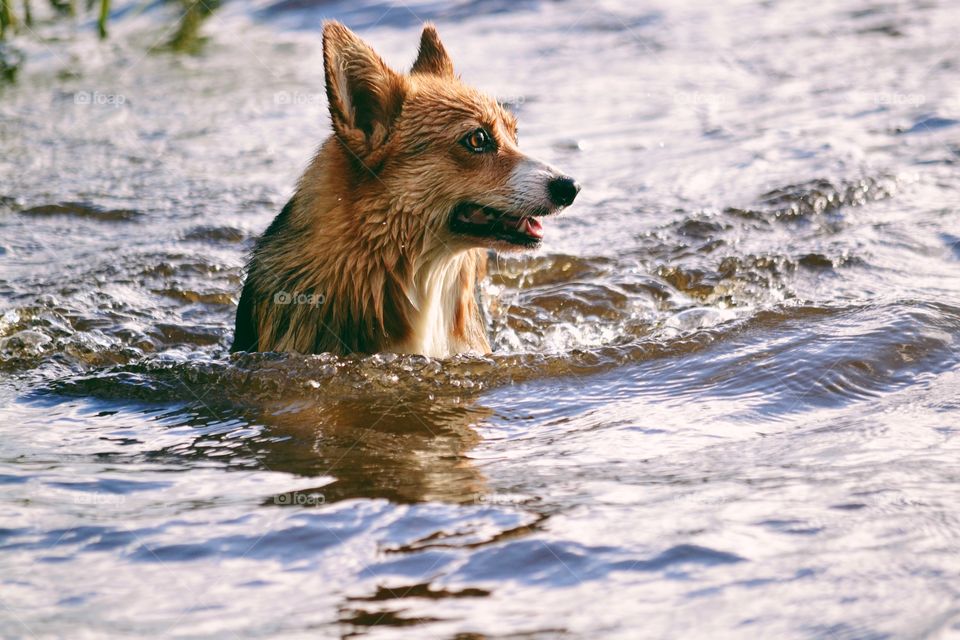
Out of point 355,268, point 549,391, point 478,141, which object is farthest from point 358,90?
point 549,391

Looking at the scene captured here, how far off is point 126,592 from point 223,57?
9.85 m

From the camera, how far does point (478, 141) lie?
529cm

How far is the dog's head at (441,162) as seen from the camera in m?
5.11

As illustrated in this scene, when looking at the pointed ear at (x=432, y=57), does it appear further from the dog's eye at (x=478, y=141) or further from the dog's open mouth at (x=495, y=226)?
the dog's open mouth at (x=495, y=226)

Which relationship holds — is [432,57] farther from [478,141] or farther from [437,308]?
[437,308]

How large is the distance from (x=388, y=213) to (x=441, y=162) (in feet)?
1.13

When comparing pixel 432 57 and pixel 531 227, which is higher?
pixel 432 57

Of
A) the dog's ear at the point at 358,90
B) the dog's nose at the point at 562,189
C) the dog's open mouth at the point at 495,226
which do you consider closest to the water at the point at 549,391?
the dog's open mouth at the point at 495,226

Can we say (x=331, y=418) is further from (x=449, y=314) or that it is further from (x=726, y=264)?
(x=726, y=264)

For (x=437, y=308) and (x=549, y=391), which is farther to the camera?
(x=437, y=308)

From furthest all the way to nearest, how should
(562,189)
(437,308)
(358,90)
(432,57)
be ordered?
(432,57), (437,308), (562,189), (358,90)

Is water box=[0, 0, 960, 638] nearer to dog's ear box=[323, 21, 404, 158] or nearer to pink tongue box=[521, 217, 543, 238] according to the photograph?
pink tongue box=[521, 217, 543, 238]

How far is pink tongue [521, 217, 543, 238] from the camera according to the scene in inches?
210

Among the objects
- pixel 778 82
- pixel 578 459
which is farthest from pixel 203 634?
pixel 778 82
